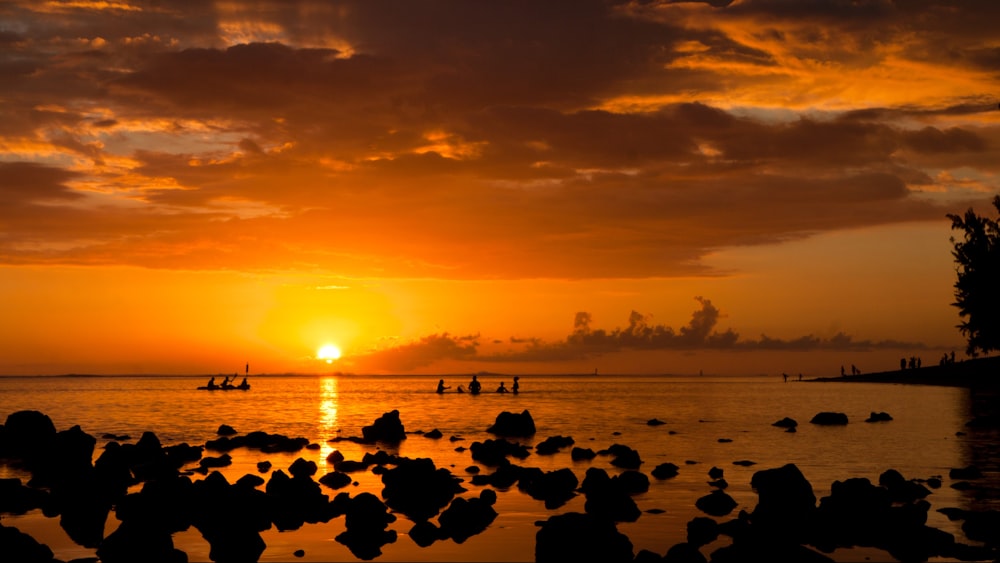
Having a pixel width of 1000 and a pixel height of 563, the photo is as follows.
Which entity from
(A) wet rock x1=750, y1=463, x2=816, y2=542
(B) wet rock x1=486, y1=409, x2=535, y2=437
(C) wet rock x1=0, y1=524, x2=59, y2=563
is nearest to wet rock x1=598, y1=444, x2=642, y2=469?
(A) wet rock x1=750, y1=463, x2=816, y2=542

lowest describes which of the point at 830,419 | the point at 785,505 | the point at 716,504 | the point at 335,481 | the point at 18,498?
the point at 18,498

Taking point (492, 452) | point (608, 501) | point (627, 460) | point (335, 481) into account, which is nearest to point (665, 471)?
point (627, 460)

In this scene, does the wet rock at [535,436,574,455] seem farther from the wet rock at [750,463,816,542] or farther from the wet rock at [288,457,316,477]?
the wet rock at [750,463,816,542]

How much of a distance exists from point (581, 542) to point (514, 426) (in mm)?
46936

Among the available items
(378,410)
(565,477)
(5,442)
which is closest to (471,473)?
(565,477)

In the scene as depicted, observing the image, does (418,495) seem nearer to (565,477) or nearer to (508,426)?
(565,477)

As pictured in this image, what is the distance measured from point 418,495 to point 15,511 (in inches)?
612

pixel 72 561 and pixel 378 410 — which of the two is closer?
pixel 72 561

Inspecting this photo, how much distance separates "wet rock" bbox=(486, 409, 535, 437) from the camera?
71062mm

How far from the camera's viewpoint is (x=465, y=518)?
3106cm

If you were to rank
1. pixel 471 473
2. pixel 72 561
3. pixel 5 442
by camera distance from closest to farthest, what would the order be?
1. pixel 72 561
2. pixel 471 473
3. pixel 5 442

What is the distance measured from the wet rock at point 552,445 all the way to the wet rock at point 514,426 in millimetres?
9954

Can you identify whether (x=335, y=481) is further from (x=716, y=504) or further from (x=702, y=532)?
(x=702, y=532)

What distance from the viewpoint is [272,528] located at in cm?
3048
